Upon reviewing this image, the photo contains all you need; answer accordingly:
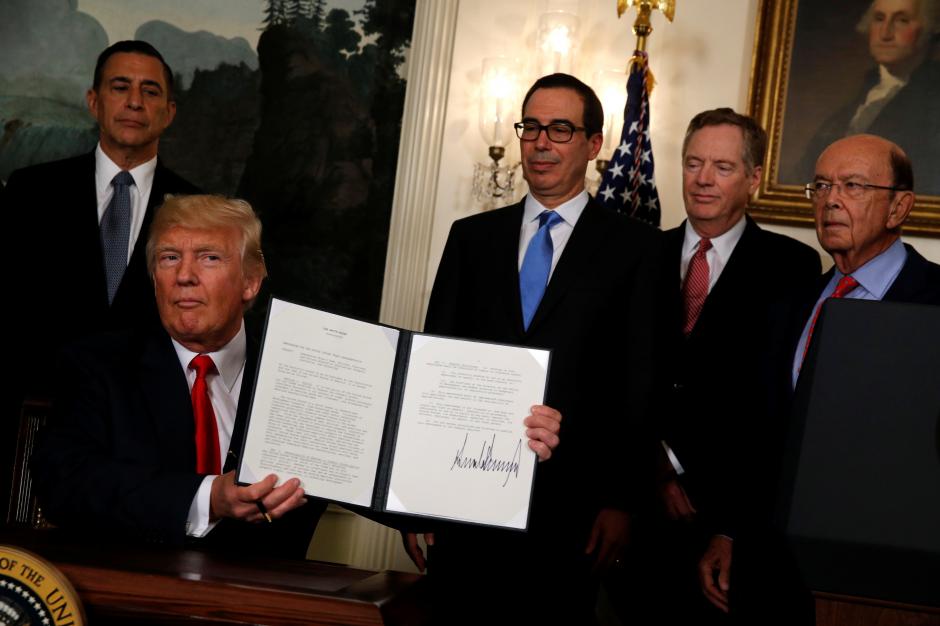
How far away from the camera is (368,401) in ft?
7.52

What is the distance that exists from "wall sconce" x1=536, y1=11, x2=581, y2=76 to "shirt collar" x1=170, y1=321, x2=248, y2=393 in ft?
8.66

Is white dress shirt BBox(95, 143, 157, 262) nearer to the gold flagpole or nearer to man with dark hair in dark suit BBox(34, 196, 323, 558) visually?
man with dark hair in dark suit BBox(34, 196, 323, 558)

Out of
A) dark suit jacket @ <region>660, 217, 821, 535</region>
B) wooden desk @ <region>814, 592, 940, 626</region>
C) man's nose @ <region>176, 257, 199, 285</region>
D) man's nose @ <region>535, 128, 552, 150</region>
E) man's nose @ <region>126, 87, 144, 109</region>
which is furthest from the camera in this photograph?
man's nose @ <region>126, 87, 144, 109</region>

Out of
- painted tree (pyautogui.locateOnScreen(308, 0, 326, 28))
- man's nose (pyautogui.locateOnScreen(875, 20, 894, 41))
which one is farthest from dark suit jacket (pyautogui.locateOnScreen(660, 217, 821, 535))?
painted tree (pyautogui.locateOnScreen(308, 0, 326, 28))

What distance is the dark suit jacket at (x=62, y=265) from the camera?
378cm

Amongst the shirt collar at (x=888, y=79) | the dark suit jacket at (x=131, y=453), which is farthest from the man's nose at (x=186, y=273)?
the shirt collar at (x=888, y=79)

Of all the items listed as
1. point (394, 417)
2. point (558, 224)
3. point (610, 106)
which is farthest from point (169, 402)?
point (610, 106)

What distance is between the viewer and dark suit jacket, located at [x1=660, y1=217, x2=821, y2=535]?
325 cm

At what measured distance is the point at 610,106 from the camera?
4.82 metres

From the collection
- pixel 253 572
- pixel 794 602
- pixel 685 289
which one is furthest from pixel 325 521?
pixel 794 602

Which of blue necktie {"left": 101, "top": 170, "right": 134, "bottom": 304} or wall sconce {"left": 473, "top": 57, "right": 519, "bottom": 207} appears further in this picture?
wall sconce {"left": 473, "top": 57, "right": 519, "bottom": 207}

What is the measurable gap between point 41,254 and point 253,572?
2.41m

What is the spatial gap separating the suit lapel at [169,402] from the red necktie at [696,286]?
1.80 meters

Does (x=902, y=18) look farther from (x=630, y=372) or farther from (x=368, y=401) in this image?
(x=368, y=401)
